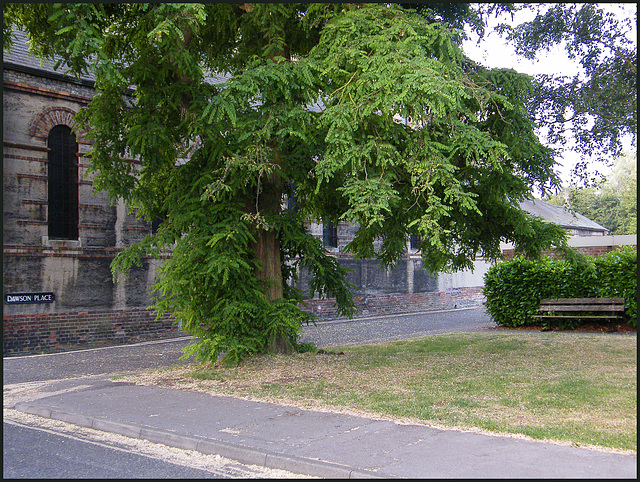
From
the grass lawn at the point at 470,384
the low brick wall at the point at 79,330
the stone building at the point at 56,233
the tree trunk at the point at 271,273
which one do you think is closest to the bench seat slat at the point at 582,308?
the grass lawn at the point at 470,384

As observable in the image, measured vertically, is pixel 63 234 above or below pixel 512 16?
below

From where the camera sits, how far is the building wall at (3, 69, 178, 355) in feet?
49.2

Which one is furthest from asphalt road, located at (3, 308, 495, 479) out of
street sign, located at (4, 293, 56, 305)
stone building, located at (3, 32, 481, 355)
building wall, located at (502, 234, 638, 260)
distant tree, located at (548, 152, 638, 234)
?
distant tree, located at (548, 152, 638, 234)

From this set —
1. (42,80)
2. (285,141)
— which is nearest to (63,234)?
(42,80)

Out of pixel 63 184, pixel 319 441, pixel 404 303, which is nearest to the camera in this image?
pixel 319 441

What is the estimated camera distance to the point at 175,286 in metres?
10.5

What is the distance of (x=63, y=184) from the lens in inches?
651

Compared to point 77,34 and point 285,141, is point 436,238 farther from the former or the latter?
point 77,34

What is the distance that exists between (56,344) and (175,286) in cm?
690

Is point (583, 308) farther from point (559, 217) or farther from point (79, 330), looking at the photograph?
point (559, 217)

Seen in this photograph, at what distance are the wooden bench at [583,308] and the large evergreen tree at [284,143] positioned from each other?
16.8 ft

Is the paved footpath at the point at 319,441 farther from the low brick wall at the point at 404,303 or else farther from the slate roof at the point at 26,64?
the low brick wall at the point at 404,303

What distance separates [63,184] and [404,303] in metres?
16.1

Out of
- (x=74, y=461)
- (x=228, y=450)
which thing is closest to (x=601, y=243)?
(x=228, y=450)
